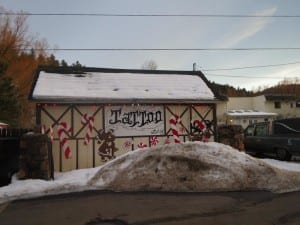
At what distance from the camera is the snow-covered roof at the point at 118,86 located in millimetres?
15656

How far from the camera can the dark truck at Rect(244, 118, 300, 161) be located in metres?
17.5

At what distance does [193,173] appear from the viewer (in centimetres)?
1070

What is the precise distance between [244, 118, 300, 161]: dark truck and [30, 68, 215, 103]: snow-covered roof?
3.58 meters

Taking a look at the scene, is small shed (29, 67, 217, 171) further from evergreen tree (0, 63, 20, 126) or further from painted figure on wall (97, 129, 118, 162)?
evergreen tree (0, 63, 20, 126)

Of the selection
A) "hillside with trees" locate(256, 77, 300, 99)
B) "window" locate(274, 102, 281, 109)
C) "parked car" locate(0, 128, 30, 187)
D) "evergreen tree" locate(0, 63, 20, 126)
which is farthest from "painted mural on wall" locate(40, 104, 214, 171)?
"hillside with trees" locate(256, 77, 300, 99)

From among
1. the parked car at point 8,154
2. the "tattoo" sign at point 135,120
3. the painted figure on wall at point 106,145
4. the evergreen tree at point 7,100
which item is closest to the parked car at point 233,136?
the "tattoo" sign at point 135,120

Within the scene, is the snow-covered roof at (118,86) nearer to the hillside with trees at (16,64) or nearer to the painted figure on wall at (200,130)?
the painted figure on wall at (200,130)

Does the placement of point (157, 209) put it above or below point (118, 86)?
below

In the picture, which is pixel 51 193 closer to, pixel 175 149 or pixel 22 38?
pixel 175 149

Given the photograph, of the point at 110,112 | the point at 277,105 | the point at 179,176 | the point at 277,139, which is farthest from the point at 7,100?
the point at 277,105

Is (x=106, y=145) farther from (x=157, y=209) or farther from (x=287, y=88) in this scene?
(x=287, y=88)

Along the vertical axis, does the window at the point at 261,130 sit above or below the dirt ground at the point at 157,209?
above

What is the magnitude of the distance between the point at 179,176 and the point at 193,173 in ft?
1.34

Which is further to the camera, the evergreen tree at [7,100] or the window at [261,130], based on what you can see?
the evergreen tree at [7,100]
